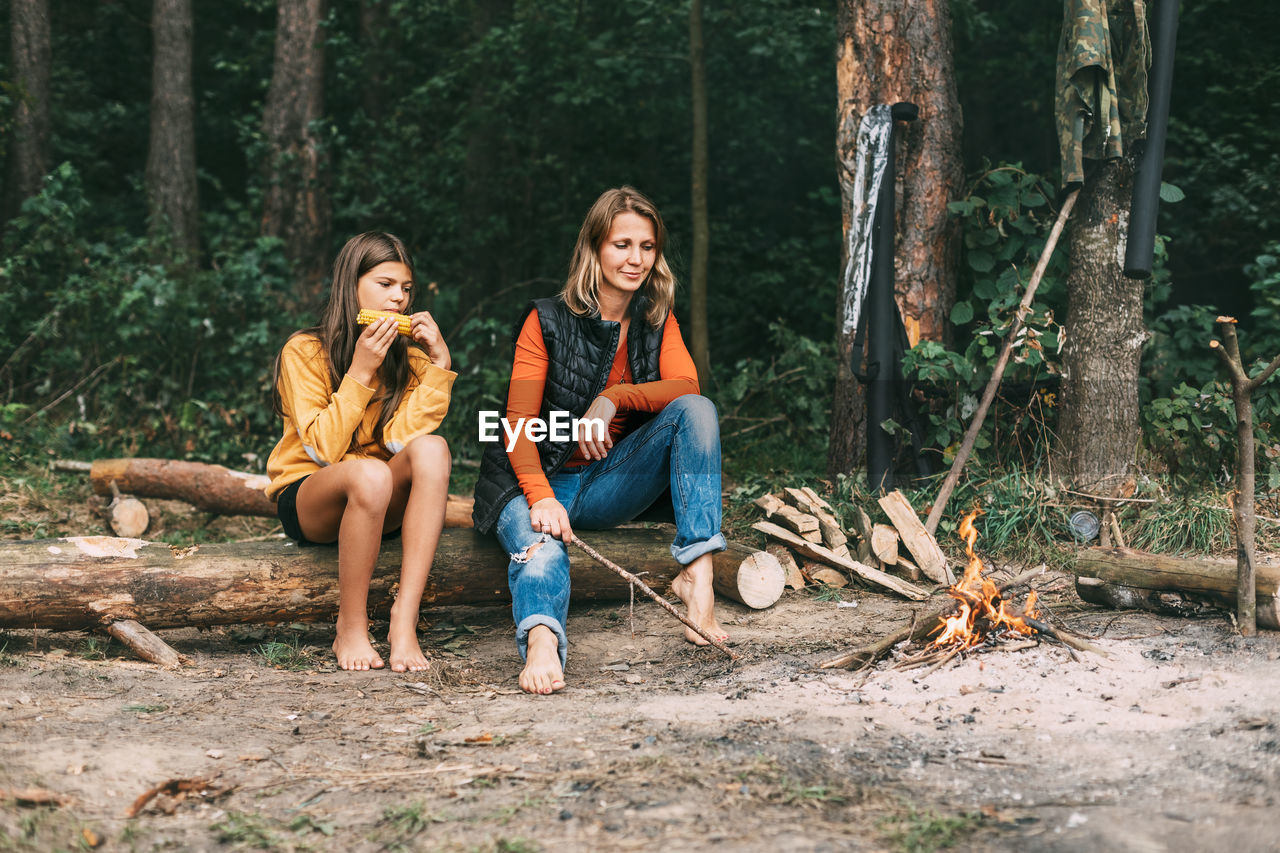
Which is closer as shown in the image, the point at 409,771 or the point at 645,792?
the point at 645,792

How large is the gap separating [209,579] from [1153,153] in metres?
4.38

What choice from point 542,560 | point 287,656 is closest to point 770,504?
point 542,560

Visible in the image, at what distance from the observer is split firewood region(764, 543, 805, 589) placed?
4.68 metres

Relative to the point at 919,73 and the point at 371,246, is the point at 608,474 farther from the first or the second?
the point at 919,73

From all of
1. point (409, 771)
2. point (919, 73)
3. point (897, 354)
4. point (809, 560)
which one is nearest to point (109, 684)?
point (409, 771)

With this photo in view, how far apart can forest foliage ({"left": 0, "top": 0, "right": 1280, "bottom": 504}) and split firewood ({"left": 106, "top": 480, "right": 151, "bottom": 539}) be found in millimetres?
1352

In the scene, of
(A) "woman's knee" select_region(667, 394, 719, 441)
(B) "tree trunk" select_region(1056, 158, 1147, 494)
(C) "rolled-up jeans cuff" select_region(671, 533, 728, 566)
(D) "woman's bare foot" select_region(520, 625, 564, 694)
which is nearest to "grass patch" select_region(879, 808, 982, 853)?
(D) "woman's bare foot" select_region(520, 625, 564, 694)

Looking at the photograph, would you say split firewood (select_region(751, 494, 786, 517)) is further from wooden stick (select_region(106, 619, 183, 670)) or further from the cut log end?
wooden stick (select_region(106, 619, 183, 670))

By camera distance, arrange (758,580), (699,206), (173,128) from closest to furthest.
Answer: (758,580) < (699,206) < (173,128)

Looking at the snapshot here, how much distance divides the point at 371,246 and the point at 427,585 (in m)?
1.30

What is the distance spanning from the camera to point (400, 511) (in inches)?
155

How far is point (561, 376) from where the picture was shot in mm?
3887

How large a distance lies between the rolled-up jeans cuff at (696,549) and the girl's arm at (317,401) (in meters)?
1.22

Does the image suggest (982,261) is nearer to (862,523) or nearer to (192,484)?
(862,523)
